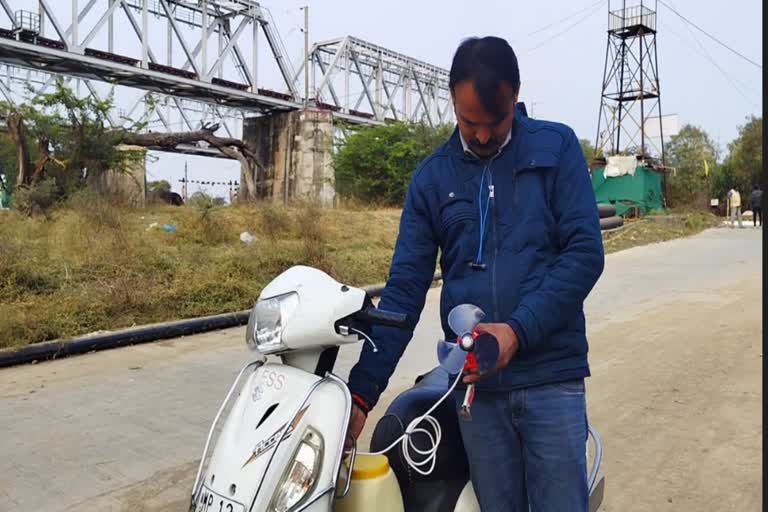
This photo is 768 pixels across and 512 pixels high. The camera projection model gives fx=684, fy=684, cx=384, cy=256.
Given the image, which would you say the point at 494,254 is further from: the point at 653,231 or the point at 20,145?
the point at 653,231

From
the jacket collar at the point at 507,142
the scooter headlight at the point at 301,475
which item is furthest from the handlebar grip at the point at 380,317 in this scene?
the jacket collar at the point at 507,142

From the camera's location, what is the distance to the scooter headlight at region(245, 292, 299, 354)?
1.55 m

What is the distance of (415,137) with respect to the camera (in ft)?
82.6

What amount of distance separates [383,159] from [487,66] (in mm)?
23050

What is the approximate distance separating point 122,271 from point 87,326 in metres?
1.57

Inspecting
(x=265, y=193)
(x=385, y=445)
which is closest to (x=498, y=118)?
(x=385, y=445)

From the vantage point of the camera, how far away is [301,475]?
1.43m

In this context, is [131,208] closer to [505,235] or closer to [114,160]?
[114,160]

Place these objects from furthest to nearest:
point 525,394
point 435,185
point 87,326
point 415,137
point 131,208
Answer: point 415,137, point 131,208, point 87,326, point 435,185, point 525,394

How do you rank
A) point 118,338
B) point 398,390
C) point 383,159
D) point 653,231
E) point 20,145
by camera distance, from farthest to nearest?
point 383,159, point 653,231, point 20,145, point 118,338, point 398,390

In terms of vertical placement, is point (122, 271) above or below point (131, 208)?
below

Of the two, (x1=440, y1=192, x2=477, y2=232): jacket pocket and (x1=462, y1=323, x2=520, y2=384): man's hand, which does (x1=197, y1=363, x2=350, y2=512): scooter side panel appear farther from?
(x1=440, y1=192, x2=477, y2=232): jacket pocket

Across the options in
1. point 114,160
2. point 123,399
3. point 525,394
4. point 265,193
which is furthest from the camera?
point 265,193

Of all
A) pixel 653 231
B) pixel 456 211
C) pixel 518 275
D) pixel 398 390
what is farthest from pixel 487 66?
pixel 653 231
